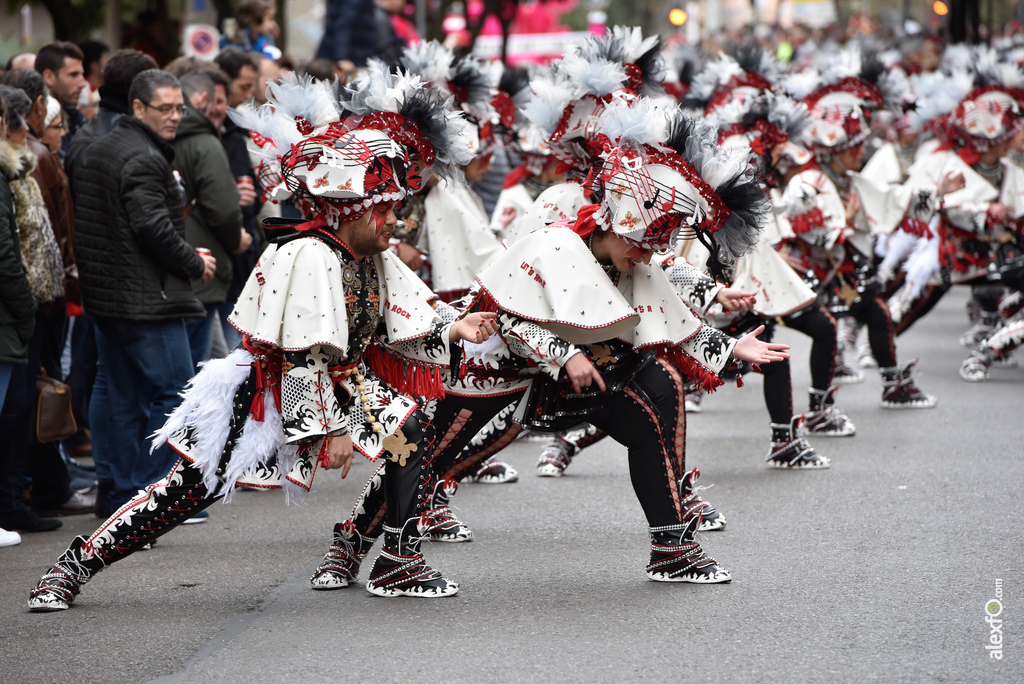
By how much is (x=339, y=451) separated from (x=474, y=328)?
0.66 m

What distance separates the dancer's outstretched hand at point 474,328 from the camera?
4570 mm

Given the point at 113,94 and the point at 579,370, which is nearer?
the point at 579,370

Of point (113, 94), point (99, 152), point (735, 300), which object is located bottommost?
point (735, 300)

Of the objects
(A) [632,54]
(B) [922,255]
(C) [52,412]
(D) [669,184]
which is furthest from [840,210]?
(C) [52,412]

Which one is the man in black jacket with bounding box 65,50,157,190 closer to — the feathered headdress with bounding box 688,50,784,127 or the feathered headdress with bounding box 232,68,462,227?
the feathered headdress with bounding box 232,68,462,227

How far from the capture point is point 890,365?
8875 mm

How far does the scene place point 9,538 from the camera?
18.9 ft

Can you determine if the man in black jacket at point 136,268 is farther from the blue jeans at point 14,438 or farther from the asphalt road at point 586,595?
the asphalt road at point 586,595

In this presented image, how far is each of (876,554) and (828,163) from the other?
3.70 metres

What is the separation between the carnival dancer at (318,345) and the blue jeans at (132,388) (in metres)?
1.43

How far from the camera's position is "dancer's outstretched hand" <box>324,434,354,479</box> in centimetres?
440

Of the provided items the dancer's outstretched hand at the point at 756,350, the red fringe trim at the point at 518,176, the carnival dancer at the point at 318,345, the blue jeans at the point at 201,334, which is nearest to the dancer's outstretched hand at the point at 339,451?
Answer: the carnival dancer at the point at 318,345

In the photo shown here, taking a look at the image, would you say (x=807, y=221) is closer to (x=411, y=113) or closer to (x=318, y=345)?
(x=411, y=113)

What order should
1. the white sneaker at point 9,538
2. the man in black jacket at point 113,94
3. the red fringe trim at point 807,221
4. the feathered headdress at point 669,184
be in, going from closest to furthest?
1. the feathered headdress at point 669,184
2. the white sneaker at point 9,538
3. the man in black jacket at point 113,94
4. the red fringe trim at point 807,221
